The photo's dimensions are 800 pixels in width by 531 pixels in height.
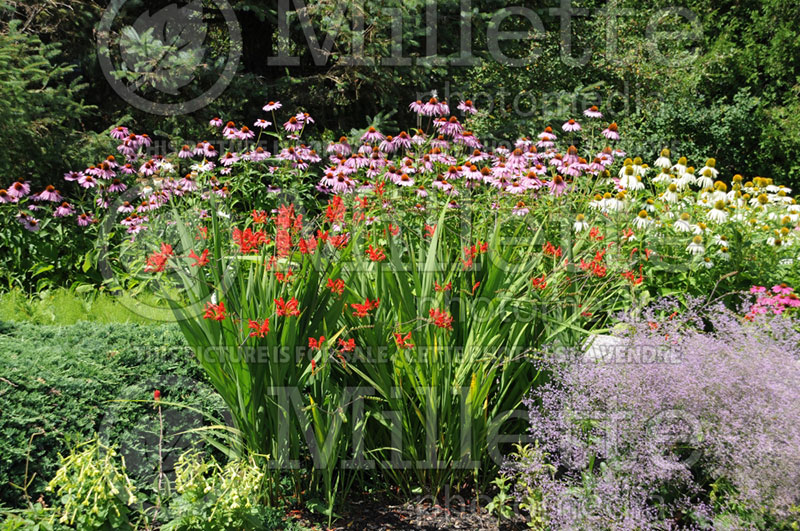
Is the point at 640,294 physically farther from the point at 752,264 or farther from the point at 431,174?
the point at 431,174

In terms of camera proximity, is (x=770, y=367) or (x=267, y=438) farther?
(x=267, y=438)

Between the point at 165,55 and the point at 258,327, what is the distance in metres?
4.54

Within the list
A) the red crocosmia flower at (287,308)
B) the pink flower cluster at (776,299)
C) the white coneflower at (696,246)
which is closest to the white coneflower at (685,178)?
the white coneflower at (696,246)

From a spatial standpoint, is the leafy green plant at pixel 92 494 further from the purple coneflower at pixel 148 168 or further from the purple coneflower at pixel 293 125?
the purple coneflower at pixel 293 125

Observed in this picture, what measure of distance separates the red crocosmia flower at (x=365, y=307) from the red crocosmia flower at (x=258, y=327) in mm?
302

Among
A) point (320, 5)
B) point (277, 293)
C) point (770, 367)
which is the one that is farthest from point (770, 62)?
point (277, 293)

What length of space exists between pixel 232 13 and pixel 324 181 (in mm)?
3255

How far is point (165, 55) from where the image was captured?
19.6 feet

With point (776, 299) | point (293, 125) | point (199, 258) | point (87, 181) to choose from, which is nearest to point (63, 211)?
point (87, 181)

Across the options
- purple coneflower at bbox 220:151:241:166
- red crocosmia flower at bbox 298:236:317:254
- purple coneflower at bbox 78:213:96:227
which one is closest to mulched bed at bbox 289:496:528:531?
red crocosmia flower at bbox 298:236:317:254

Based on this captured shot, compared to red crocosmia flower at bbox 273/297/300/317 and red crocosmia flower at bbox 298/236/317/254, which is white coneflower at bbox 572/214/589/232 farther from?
red crocosmia flower at bbox 273/297/300/317

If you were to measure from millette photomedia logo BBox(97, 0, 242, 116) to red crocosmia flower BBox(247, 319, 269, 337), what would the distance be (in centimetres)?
420

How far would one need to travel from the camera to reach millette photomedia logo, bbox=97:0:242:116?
5887mm

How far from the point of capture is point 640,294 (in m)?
3.70
